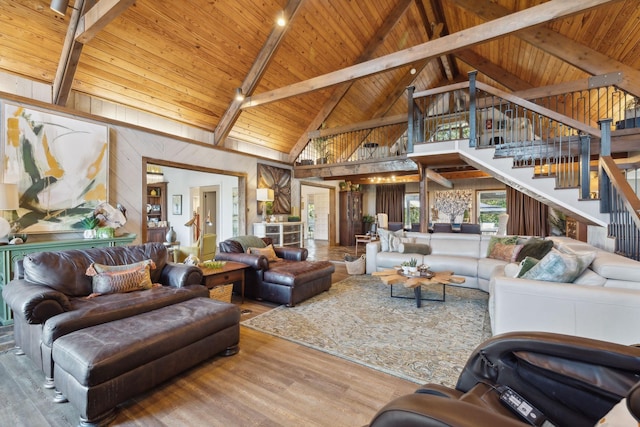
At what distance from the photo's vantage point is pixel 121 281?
2533 mm

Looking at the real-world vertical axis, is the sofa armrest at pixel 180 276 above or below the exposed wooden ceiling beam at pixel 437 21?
below

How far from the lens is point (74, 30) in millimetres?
3133

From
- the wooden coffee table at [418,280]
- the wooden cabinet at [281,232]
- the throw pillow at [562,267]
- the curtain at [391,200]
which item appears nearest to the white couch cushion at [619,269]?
the throw pillow at [562,267]

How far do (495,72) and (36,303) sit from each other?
8616mm

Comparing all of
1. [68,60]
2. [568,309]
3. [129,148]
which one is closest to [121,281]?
[129,148]

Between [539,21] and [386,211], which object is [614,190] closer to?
[539,21]

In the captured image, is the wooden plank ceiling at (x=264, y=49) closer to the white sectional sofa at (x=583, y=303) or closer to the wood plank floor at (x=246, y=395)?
the white sectional sofa at (x=583, y=303)

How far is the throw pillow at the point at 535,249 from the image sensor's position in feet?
12.0

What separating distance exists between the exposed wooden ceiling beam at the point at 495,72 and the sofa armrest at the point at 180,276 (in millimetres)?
7361

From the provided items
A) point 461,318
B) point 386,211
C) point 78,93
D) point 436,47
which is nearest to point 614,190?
point 461,318

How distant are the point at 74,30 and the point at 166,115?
5.63 feet

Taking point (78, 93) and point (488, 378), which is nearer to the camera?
point (488, 378)

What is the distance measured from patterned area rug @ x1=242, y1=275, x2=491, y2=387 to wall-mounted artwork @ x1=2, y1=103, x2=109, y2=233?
2847mm

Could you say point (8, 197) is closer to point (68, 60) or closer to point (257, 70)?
point (68, 60)
